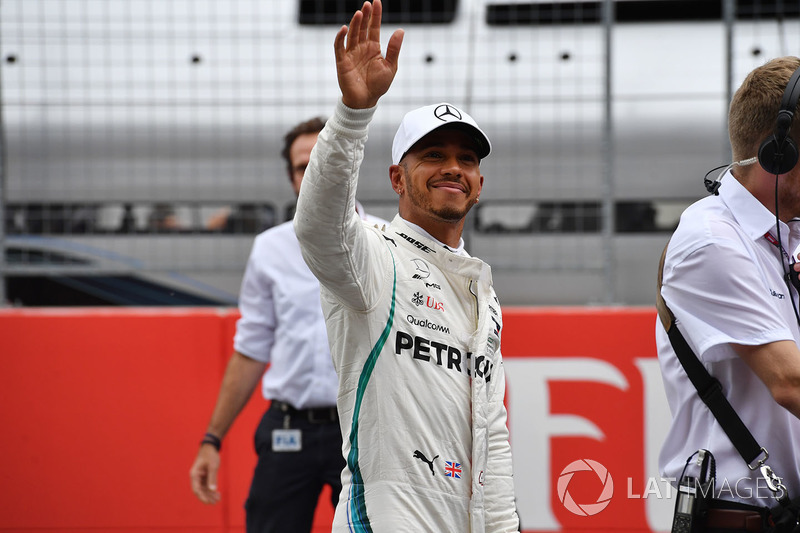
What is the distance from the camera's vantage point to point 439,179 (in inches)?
101

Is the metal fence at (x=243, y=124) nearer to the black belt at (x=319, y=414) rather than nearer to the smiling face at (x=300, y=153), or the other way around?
the smiling face at (x=300, y=153)

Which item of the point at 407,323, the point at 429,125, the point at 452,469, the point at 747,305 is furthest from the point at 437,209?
the point at 747,305

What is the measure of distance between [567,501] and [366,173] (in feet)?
8.64

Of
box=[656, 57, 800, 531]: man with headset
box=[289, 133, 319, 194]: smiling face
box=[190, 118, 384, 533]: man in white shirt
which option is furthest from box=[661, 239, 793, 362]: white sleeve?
box=[289, 133, 319, 194]: smiling face

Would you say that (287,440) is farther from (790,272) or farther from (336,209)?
(790,272)

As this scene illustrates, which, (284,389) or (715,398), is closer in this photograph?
(715,398)

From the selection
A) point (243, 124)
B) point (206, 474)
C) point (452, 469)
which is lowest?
point (206, 474)

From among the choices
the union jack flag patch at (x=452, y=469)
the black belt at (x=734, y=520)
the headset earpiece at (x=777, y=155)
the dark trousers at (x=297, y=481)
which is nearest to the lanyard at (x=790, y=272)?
the headset earpiece at (x=777, y=155)

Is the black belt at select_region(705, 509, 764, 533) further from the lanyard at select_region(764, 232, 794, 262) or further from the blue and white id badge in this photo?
the blue and white id badge

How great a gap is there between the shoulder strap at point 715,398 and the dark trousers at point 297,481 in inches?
70.7

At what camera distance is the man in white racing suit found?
2.18 m

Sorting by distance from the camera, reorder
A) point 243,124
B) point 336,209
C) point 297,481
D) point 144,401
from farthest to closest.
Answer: point 243,124
point 144,401
point 297,481
point 336,209

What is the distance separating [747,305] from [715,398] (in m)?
0.24

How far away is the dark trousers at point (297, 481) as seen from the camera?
3.87 m
